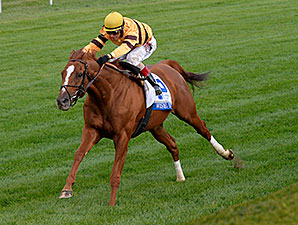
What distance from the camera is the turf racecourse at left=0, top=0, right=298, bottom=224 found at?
5344 millimetres

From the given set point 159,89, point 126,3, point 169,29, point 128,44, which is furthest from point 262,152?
point 126,3

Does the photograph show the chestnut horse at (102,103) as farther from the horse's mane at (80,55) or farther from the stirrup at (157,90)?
the stirrup at (157,90)

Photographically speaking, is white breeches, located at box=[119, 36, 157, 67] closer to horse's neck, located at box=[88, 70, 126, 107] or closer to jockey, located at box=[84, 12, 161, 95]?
jockey, located at box=[84, 12, 161, 95]

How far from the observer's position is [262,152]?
7.53 m

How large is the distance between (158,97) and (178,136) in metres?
2.66

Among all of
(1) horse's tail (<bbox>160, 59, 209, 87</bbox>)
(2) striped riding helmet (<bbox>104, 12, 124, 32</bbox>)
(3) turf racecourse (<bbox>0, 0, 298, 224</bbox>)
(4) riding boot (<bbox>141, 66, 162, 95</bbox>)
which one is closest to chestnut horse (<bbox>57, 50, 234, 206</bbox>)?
(4) riding boot (<bbox>141, 66, 162, 95</bbox>)

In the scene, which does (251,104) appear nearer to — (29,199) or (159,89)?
(159,89)

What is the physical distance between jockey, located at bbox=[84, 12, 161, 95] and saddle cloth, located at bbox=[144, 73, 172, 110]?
8 cm

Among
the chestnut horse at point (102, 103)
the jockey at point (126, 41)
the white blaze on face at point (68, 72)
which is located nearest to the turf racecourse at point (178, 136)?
the chestnut horse at point (102, 103)

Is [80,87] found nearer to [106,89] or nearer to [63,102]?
[63,102]

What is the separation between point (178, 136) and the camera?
895 centimetres

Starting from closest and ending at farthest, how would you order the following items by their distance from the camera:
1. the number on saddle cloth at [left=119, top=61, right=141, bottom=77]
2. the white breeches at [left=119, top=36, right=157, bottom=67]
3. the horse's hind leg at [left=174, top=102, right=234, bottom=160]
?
1. the number on saddle cloth at [left=119, top=61, right=141, bottom=77]
2. the white breeches at [left=119, top=36, right=157, bottom=67]
3. the horse's hind leg at [left=174, top=102, right=234, bottom=160]

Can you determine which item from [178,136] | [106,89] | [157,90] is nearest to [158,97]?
[157,90]

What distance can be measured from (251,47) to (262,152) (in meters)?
8.73
